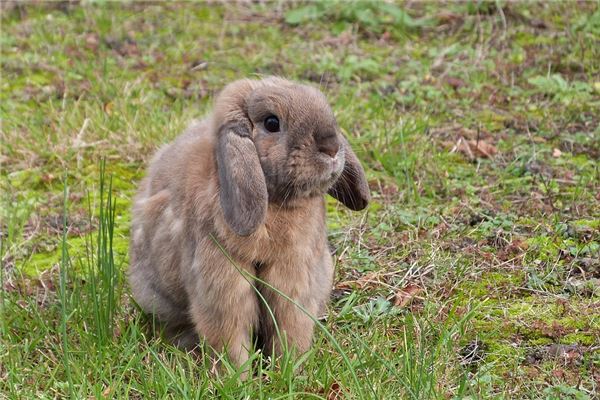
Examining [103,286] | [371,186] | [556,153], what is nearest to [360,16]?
[556,153]

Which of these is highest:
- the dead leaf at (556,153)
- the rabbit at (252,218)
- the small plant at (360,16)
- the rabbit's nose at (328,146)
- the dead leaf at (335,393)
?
the rabbit's nose at (328,146)

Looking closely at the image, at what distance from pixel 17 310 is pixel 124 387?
2.57ft

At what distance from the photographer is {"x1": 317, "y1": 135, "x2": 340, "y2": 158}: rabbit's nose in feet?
12.4

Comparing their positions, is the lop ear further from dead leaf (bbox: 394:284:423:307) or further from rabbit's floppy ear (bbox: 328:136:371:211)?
dead leaf (bbox: 394:284:423:307)

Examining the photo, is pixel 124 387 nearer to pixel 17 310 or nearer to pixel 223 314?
pixel 223 314

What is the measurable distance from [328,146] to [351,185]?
0.57 meters

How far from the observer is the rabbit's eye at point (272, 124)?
3.89 meters

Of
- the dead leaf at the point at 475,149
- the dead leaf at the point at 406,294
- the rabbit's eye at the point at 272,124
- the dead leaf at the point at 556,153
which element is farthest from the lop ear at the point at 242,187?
the dead leaf at the point at 556,153

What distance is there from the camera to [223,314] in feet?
13.1

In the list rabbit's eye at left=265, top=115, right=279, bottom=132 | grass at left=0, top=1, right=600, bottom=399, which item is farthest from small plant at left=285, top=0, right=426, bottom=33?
rabbit's eye at left=265, top=115, right=279, bottom=132

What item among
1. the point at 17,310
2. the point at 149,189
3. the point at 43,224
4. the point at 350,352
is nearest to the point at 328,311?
the point at 350,352

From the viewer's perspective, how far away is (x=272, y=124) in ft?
12.8

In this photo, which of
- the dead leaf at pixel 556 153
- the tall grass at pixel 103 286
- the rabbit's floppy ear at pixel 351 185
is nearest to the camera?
the tall grass at pixel 103 286

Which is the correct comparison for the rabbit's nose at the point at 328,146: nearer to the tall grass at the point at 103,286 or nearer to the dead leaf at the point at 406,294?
the tall grass at the point at 103,286
